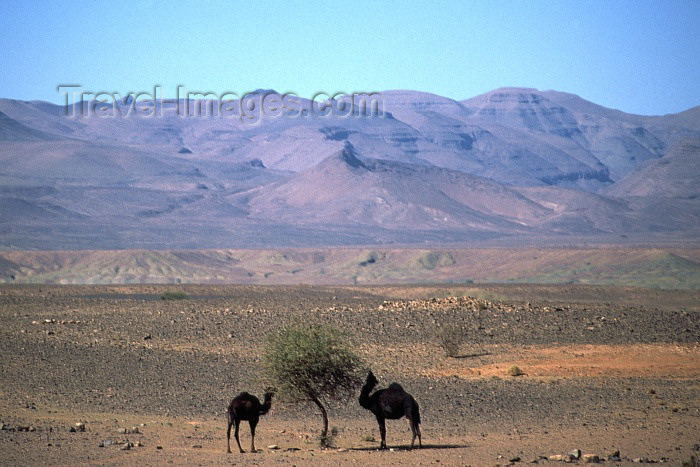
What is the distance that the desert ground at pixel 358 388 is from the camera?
14.0 meters

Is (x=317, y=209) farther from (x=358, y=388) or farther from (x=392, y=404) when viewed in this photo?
(x=392, y=404)

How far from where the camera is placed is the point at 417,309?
1234 inches

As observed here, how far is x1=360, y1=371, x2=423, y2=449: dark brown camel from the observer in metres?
13.3

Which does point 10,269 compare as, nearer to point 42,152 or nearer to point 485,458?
point 485,458

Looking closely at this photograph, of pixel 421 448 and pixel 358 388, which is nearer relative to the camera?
pixel 421 448

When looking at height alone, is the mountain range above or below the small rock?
above

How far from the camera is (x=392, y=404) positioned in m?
13.4

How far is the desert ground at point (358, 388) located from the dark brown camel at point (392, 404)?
1.58ft

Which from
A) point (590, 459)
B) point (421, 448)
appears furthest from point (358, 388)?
point (590, 459)

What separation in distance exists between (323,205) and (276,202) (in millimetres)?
8900

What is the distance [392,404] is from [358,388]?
2.64m

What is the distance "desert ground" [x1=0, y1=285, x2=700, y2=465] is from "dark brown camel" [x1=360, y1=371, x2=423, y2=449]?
48 cm

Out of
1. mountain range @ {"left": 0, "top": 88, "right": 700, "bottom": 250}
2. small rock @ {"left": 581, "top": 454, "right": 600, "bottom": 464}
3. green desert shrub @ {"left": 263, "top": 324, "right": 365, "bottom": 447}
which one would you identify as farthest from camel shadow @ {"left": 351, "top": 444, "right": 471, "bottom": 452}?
mountain range @ {"left": 0, "top": 88, "right": 700, "bottom": 250}

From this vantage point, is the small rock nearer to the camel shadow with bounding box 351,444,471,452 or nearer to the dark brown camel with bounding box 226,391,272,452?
the camel shadow with bounding box 351,444,471,452
